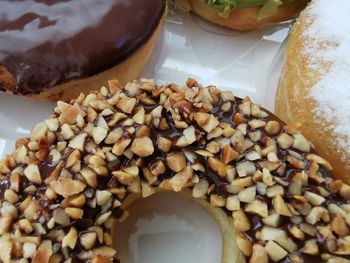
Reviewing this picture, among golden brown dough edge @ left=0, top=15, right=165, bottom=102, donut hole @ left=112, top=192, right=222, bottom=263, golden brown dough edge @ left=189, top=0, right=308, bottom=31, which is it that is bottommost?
donut hole @ left=112, top=192, right=222, bottom=263

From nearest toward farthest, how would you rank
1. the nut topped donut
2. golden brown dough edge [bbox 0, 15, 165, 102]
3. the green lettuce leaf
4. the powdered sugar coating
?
the nut topped donut < the powdered sugar coating < golden brown dough edge [bbox 0, 15, 165, 102] < the green lettuce leaf

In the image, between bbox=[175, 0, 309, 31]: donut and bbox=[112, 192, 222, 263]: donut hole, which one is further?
bbox=[175, 0, 309, 31]: donut

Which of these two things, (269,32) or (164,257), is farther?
(269,32)

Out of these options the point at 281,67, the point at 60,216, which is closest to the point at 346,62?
the point at 281,67

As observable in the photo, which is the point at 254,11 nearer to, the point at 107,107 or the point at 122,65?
the point at 122,65

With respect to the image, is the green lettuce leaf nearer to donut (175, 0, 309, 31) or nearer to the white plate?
donut (175, 0, 309, 31)

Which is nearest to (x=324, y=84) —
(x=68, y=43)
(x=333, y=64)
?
(x=333, y=64)

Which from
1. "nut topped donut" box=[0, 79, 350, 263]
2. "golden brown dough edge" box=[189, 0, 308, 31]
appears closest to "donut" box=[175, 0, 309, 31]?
"golden brown dough edge" box=[189, 0, 308, 31]
